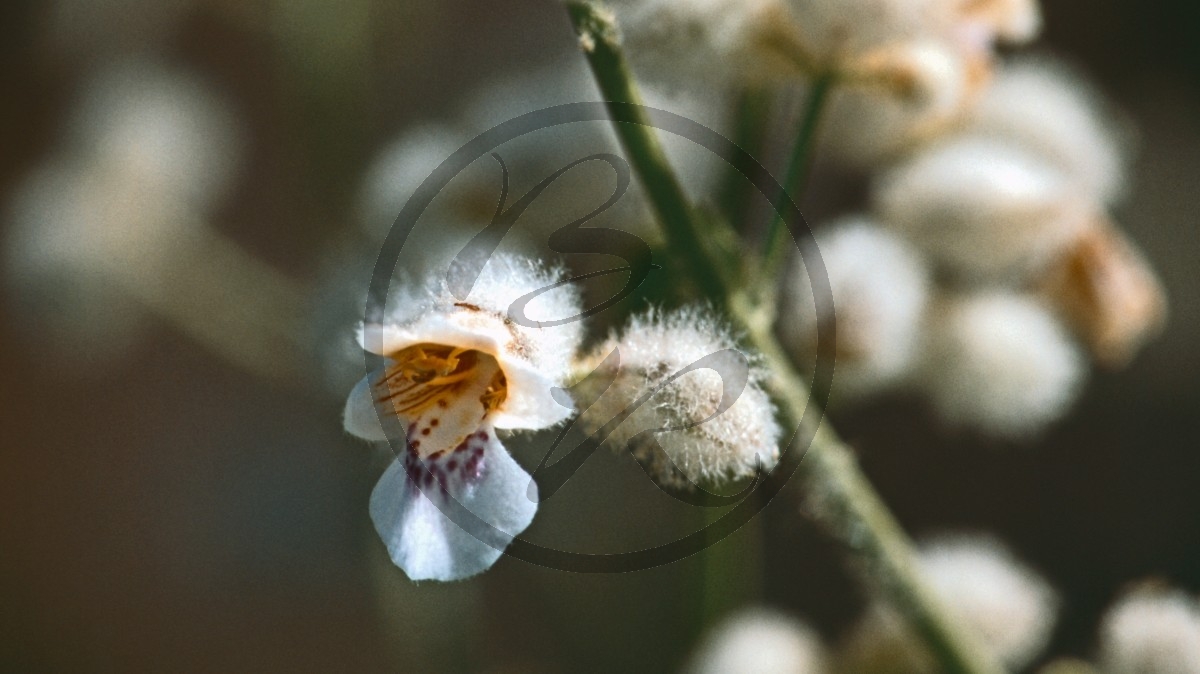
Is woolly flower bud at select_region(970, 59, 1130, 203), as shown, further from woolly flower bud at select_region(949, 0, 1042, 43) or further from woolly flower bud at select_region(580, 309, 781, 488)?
woolly flower bud at select_region(580, 309, 781, 488)

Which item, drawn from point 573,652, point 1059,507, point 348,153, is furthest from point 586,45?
point 1059,507

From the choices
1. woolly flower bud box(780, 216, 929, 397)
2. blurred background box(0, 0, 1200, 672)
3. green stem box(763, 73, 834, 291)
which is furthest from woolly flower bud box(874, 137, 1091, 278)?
blurred background box(0, 0, 1200, 672)

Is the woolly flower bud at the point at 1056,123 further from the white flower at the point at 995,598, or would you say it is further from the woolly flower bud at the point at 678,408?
the woolly flower bud at the point at 678,408

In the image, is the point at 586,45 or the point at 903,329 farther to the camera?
the point at 903,329

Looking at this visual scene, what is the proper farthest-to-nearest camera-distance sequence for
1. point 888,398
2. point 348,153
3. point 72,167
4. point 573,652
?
point 888,398
point 573,652
point 72,167
point 348,153

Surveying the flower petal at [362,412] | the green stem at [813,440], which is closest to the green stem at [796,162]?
the green stem at [813,440]

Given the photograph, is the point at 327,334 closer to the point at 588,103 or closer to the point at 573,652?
the point at 588,103

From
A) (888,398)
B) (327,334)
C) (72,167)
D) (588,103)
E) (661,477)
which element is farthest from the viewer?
(888,398)
